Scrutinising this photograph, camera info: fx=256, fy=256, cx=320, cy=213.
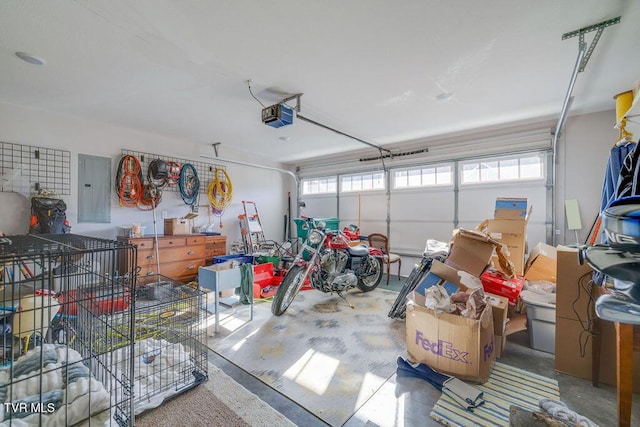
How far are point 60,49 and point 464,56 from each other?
3.39 metres

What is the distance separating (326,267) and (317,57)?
2.49 metres

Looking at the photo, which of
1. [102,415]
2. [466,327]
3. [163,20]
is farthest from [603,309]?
[163,20]

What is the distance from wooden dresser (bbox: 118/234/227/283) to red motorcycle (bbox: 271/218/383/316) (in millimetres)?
2008

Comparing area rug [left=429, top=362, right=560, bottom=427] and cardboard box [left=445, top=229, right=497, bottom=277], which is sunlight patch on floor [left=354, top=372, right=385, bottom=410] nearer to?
area rug [left=429, top=362, right=560, bottom=427]

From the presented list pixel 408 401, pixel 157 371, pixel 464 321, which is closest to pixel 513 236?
pixel 464 321

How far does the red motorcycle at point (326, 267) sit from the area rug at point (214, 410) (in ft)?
4.16

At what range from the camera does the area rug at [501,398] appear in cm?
155

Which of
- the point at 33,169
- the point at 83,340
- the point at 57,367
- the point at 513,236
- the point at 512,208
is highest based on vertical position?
the point at 33,169

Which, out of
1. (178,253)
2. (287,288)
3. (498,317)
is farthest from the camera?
(178,253)

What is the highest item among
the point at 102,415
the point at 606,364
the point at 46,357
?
the point at 46,357

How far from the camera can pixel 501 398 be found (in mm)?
1729

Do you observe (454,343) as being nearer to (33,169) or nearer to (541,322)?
(541,322)

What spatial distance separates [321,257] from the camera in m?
3.45

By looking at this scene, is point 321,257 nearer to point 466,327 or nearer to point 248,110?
point 466,327
